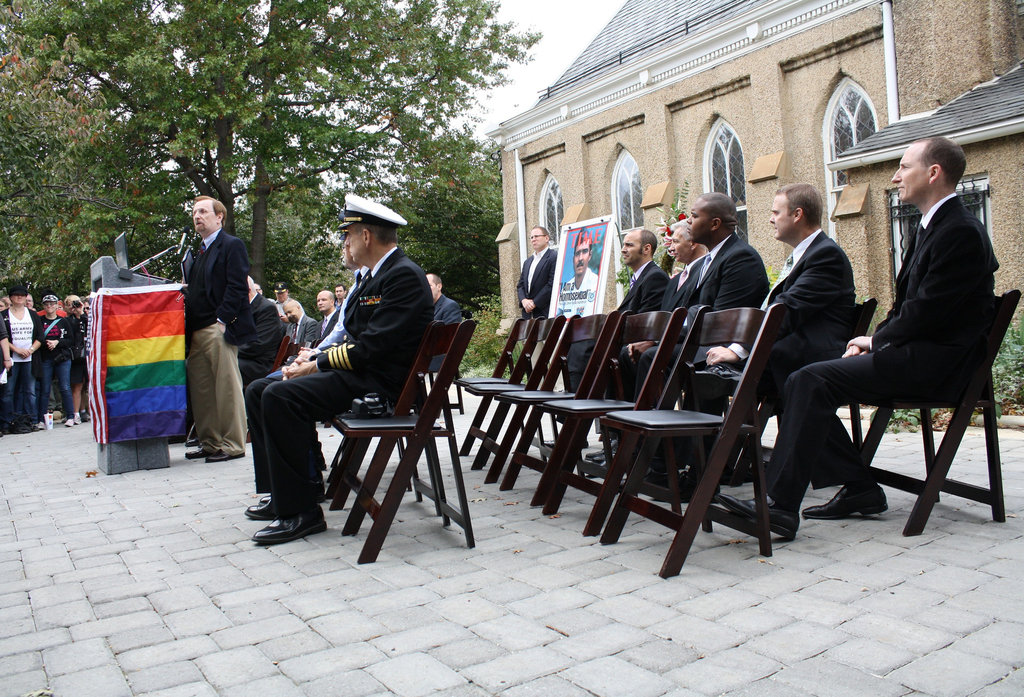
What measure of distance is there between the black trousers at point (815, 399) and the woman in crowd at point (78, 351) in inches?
469

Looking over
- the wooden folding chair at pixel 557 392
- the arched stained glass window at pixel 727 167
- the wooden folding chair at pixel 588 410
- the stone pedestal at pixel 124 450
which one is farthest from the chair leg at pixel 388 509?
the arched stained glass window at pixel 727 167

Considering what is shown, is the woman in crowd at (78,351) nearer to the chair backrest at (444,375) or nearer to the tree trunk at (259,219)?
the tree trunk at (259,219)

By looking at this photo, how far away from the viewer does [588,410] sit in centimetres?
449

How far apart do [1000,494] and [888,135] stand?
813cm

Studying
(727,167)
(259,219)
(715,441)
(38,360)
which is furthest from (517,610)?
(259,219)

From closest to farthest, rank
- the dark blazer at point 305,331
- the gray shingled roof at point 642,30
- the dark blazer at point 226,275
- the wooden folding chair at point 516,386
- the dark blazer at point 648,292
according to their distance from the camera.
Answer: the wooden folding chair at point 516,386
the dark blazer at point 648,292
the dark blazer at point 226,275
the dark blazer at point 305,331
the gray shingled roof at point 642,30

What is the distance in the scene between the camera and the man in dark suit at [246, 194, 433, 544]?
441 centimetres

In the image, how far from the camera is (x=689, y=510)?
3.66 metres

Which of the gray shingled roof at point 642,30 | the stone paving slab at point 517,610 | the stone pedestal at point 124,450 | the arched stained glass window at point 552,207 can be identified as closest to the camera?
the stone paving slab at point 517,610

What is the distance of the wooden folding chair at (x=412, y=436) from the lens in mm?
4055

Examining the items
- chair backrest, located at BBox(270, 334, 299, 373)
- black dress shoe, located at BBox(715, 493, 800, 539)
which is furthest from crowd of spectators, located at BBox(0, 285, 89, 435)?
black dress shoe, located at BBox(715, 493, 800, 539)

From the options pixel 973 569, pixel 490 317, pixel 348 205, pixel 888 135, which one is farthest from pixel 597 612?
pixel 490 317

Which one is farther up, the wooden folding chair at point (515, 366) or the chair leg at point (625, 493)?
the wooden folding chair at point (515, 366)

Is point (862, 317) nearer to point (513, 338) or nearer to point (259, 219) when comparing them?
point (513, 338)
